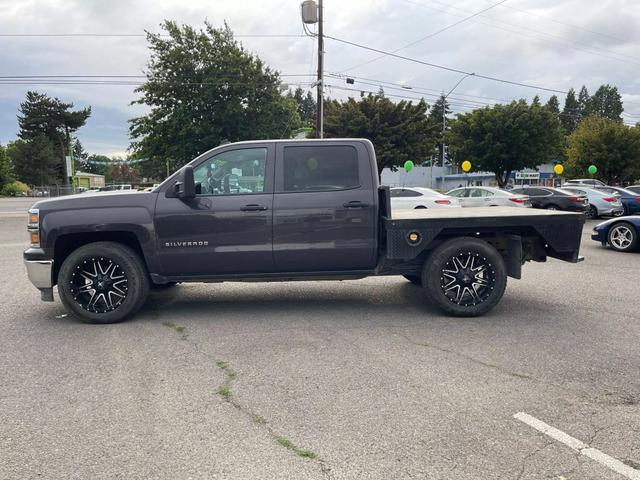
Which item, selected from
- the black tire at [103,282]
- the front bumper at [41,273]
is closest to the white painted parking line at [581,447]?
the black tire at [103,282]

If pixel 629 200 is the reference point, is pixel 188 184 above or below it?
above

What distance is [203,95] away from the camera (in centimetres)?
2709

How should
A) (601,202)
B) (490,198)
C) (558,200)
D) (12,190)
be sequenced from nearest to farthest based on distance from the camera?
(490,198)
(558,200)
(601,202)
(12,190)

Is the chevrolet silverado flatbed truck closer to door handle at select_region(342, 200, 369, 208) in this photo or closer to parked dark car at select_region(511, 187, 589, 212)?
door handle at select_region(342, 200, 369, 208)

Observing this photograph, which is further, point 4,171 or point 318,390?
point 4,171

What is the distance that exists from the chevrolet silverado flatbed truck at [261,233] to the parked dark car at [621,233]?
7024mm

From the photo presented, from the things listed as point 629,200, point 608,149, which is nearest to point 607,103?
point 608,149

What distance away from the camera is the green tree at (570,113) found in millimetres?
107375

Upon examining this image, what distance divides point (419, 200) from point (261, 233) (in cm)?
1232

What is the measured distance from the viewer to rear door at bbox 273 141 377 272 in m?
5.71

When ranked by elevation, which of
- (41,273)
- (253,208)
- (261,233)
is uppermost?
(253,208)

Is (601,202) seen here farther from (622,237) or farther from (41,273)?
(41,273)

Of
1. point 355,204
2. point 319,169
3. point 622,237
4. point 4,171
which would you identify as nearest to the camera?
point 355,204

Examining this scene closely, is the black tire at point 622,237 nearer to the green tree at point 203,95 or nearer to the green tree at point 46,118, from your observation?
the green tree at point 203,95
